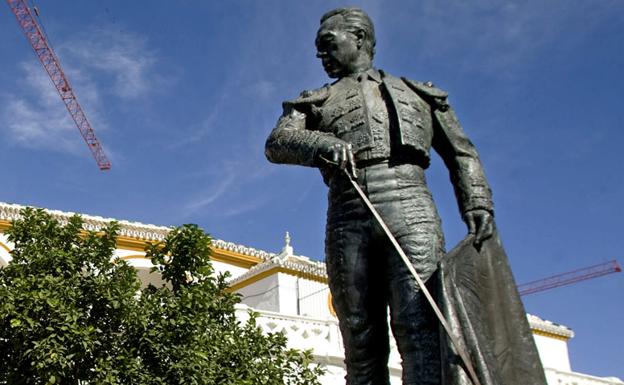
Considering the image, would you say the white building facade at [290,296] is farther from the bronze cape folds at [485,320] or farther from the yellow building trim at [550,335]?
the bronze cape folds at [485,320]

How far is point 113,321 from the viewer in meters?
10.3

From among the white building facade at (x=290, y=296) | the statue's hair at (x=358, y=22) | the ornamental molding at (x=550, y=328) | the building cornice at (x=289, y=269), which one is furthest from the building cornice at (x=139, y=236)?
the statue's hair at (x=358, y=22)

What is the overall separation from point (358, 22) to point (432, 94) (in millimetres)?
563

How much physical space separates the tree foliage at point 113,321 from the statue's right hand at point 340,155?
640 cm

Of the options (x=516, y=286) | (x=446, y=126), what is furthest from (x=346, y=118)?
(x=516, y=286)

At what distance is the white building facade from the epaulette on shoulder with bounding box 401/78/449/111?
1152cm

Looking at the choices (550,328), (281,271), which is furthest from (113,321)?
(550,328)

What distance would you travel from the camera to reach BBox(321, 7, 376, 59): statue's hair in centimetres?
441

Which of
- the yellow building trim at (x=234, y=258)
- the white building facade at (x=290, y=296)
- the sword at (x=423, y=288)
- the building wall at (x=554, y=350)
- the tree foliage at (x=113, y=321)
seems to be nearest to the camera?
the sword at (x=423, y=288)

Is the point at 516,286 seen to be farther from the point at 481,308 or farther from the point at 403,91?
the point at 403,91

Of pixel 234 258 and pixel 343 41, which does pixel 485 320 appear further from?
pixel 234 258

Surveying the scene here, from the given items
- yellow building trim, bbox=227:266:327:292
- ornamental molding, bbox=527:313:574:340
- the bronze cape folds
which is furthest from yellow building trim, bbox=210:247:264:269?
the bronze cape folds

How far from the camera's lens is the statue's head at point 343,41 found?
14.4 feet

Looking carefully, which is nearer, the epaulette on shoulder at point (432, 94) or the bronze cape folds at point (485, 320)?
the bronze cape folds at point (485, 320)
